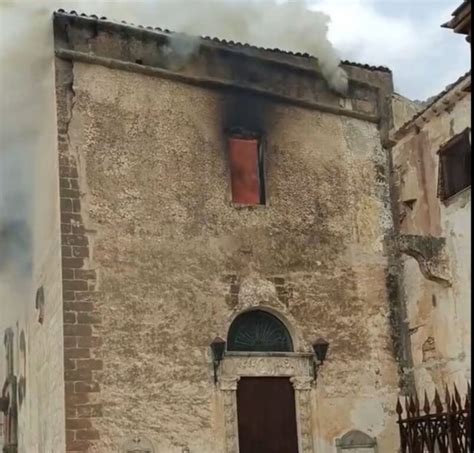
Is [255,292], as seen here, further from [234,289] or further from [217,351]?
[217,351]

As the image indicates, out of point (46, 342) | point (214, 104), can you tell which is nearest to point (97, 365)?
point (46, 342)

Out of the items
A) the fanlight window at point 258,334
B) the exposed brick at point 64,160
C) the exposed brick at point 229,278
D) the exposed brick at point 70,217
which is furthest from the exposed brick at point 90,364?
the exposed brick at point 64,160

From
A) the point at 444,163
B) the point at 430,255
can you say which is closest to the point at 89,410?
the point at 430,255

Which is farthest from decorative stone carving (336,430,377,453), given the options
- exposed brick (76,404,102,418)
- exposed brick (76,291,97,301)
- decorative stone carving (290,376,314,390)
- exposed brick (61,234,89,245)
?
exposed brick (61,234,89,245)

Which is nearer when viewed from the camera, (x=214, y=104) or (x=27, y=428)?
(x=214, y=104)

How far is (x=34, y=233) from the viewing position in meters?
17.3

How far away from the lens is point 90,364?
14.0 meters

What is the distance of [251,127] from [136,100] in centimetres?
202

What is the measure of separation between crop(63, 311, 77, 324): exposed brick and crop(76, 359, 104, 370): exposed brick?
0.57m

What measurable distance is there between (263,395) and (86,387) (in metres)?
2.89

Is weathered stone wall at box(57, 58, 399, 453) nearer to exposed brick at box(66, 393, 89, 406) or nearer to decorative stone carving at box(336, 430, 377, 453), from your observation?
decorative stone carving at box(336, 430, 377, 453)

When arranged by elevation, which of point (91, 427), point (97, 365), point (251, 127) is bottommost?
point (91, 427)

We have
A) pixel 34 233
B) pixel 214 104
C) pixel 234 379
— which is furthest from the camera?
pixel 34 233

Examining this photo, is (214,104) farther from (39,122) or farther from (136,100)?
(39,122)
